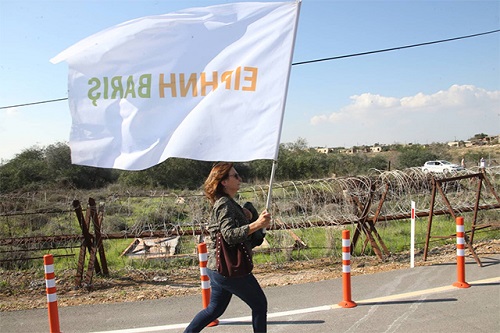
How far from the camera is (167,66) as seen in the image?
4.67 m

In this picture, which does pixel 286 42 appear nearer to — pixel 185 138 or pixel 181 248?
pixel 185 138

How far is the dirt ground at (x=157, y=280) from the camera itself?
7.32 metres

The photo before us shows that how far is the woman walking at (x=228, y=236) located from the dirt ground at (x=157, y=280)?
3264mm

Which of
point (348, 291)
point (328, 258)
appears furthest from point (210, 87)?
point (328, 258)

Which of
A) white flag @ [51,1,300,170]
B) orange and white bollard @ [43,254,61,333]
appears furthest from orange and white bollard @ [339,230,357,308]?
orange and white bollard @ [43,254,61,333]

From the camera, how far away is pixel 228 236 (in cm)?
389

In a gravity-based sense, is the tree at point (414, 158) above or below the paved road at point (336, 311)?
above

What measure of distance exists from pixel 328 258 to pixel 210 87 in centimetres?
638

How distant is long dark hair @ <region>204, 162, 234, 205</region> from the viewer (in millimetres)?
4141

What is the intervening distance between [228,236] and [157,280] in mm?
5086

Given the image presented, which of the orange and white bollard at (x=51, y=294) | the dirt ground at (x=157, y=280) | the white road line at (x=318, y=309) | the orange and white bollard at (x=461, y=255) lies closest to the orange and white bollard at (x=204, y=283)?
the white road line at (x=318, y=309)

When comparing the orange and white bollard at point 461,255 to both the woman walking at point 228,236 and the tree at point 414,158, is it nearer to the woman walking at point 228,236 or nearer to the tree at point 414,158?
the woman walking at point 228,236

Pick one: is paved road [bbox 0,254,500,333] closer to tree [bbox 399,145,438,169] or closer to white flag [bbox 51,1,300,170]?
white flag [bbox 51,1,300,170]

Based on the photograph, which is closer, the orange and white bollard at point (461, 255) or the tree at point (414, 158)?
the orange and white bollard at point (461, 255)
